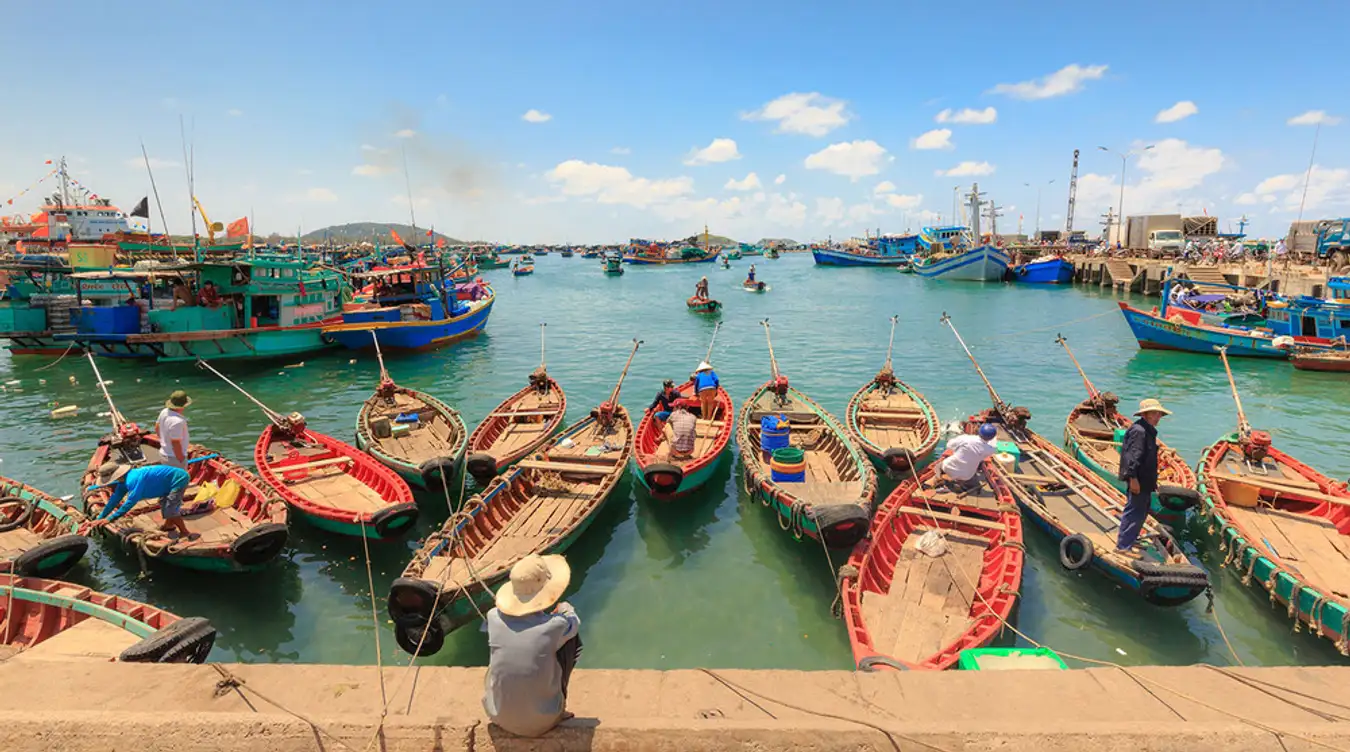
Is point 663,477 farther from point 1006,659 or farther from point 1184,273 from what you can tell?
point 1184,273

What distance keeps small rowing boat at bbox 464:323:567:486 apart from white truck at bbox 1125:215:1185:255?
73.3 meters

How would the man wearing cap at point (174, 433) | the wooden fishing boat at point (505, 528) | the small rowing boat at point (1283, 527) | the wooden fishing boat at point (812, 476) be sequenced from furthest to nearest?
the man wearing cap at point (174, 433) → the wooden fishing boat at point (812, 476) → the small rowing boat at point (1283, 527) → the wooden fishing boat at point (505, 528)

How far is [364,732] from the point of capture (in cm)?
437

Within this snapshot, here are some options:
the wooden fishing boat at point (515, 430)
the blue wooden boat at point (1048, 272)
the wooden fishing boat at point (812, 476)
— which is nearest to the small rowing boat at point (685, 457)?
the wooden fishing boat at point (812, 476)

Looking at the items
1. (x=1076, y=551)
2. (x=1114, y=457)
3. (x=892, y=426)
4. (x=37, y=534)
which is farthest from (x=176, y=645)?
(x=1114, y=457)

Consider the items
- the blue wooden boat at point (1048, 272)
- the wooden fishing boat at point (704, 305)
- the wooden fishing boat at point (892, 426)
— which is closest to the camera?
the wooden fishing boat at point (892, 426)

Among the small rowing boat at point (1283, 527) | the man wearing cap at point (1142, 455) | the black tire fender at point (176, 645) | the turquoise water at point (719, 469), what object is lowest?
the turquoise water at point (719, 469)

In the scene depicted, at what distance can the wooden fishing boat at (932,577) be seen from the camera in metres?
7.42

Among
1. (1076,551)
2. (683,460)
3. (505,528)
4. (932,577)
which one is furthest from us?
(683,460)

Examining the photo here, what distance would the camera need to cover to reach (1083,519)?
35.6 ft

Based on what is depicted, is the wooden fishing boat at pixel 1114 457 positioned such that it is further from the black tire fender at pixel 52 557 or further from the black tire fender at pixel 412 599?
the black tire fender at pixel 52 557

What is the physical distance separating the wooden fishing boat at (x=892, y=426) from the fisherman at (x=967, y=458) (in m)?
1.71

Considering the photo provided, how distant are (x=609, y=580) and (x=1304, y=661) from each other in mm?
10169

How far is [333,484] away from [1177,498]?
52.7 ft
